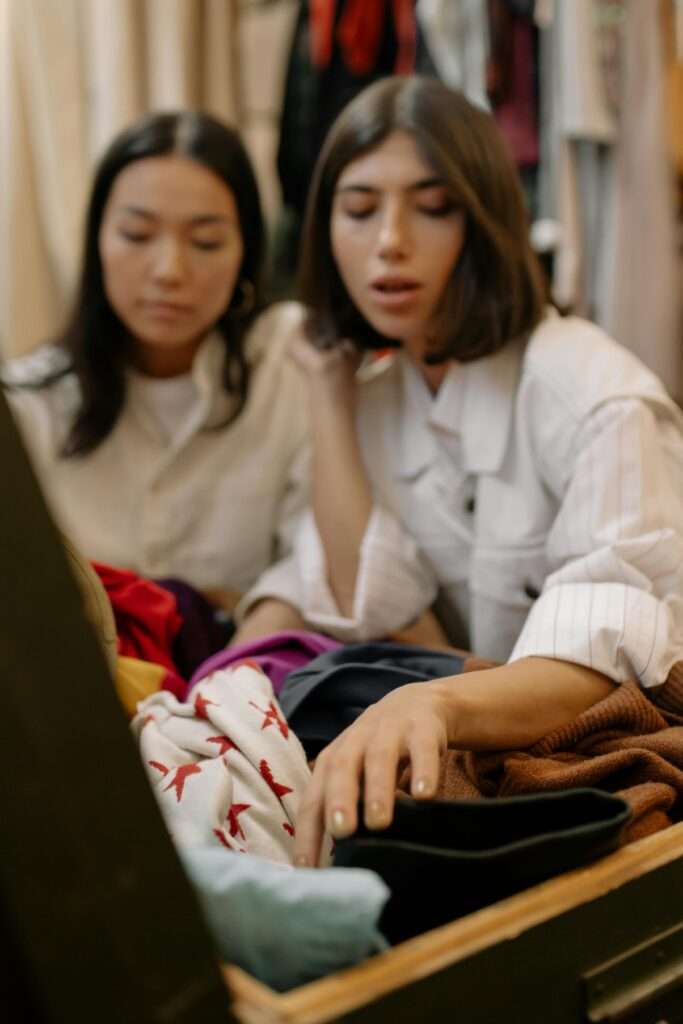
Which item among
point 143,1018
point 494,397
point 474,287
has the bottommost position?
point 143,1018

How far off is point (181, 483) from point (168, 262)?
Answer: 272 mm

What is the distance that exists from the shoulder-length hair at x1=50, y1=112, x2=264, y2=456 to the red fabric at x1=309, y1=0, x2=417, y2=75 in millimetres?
606

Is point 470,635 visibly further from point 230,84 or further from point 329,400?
point 230,84

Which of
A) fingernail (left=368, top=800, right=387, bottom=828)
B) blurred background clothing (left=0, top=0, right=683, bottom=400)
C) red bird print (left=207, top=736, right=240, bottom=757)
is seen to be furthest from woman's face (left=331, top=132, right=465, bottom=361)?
blurred background clothing (left=0, top=0, right=683, bottom=400)

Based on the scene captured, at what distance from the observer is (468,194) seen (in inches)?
41.2

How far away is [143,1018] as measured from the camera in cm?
45

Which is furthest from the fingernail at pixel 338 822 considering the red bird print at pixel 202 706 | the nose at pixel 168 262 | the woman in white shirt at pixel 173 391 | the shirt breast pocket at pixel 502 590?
the nose at pixel 168 262

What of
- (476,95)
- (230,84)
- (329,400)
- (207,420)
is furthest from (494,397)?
(230,84)

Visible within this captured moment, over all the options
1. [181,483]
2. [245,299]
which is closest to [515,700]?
[181,483]

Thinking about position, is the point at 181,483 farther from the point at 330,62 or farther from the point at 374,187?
the point at 330,62

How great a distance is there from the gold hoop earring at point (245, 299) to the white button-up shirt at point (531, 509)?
0.90 ft

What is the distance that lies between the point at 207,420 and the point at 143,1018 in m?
→ 1.02

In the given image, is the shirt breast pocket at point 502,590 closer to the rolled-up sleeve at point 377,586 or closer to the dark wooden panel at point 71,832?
the rolled-up sleeve at point 377,586

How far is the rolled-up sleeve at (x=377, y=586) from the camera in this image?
1.11 meters
